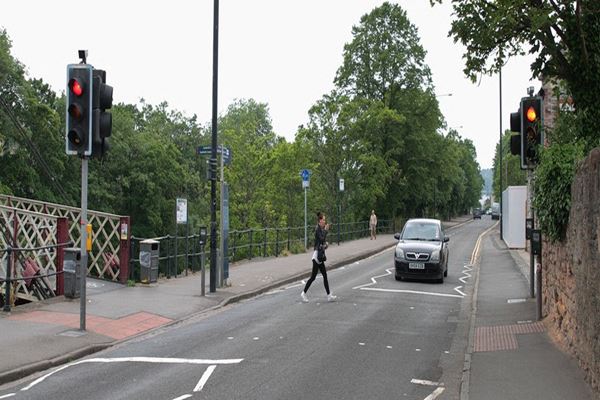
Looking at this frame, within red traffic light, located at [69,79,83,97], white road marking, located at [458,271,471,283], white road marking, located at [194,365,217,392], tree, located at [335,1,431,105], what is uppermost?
tree, located at [335,1,431,105]

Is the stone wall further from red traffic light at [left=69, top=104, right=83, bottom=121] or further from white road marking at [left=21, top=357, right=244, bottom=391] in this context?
red traffic light at [left=69, top=104, right=83, bottom=121]

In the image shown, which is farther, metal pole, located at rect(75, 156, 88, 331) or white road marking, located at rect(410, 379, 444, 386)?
metal pole, located at rect(75, 156, 88, 331)

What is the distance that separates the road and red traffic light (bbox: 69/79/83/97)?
394 centimetres

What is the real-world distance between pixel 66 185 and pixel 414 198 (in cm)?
2990

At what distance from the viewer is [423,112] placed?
52938 millimetres

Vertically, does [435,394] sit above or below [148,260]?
below

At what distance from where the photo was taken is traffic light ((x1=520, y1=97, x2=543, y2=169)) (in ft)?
→ 38.5

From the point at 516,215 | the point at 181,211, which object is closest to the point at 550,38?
the point at 181,211

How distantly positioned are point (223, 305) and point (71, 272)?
3209 mm

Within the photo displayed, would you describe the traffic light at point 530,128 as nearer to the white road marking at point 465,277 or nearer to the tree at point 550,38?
the tree at point 550,38

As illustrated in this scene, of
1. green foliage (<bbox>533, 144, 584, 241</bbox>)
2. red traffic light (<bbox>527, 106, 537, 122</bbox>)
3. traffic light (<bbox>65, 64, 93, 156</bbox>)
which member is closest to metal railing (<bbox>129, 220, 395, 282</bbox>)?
traffic light (<bbox>65, 64, 93, 156</bbox>)

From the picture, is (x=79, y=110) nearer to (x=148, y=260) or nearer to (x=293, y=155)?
(x=148, y=260)

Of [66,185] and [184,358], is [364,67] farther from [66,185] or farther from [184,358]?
[184,358]

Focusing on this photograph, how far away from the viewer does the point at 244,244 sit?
30.9 meters
